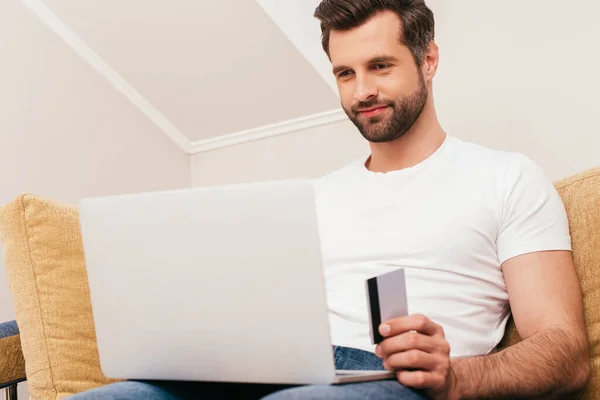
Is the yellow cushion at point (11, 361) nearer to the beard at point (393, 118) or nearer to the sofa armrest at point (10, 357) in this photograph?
→ the sofa armrest at point (10, 357)

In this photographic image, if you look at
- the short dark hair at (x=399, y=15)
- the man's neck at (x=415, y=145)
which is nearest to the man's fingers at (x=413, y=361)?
the man's neck at (x=415, y=145)

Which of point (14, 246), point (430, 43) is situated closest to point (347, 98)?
point (430, 43)

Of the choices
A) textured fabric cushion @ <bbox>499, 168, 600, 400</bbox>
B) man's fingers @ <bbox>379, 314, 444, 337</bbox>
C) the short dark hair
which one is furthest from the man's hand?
the short dark hair

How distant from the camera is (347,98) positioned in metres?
1.50

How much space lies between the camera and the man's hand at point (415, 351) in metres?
0.84

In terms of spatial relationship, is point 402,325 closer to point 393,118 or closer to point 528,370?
point 528,370

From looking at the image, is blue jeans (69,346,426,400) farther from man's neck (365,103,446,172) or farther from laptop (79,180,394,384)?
man's neck (365,103,446,172)

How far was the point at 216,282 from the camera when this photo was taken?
0.83 m

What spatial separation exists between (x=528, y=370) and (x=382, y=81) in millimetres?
706

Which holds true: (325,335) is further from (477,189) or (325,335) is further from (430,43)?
(430,43)

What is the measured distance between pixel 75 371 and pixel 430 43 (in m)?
1.05

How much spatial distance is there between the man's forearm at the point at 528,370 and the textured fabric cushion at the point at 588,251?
8 cm

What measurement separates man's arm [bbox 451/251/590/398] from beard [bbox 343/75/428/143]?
393 millimetres

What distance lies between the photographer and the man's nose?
4.71 feet
